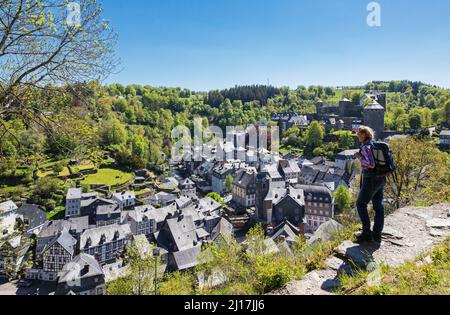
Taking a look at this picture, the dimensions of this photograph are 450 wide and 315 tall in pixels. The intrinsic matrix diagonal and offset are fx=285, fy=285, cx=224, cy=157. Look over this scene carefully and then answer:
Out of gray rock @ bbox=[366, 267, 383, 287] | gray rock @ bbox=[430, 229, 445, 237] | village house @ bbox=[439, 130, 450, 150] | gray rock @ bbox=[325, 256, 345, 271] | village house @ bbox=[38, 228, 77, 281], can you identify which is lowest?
village house @ bbox=[38, 228, 77, 281]

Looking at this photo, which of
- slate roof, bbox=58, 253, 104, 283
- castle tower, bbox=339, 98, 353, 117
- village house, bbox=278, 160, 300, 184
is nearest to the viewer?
slate roof, bbox=58, 253, 104, 283

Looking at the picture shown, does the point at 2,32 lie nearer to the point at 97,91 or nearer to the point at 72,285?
the point at 97,91

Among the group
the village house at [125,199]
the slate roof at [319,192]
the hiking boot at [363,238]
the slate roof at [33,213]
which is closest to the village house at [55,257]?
the slate roof at [33,213]

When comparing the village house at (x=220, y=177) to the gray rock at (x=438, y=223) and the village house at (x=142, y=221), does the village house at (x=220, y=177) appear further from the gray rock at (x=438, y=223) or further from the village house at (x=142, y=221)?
the gray rock at (x=438, y=223)

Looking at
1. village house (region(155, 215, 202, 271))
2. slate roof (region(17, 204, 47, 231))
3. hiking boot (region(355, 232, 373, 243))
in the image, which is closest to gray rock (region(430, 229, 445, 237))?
hiking boot (region(355, 232, 373, 243))

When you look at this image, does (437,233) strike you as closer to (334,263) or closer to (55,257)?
(334,263)

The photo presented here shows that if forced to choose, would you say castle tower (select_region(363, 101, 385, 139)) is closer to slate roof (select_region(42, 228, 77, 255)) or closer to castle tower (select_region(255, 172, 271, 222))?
castle tower (select_region(255, 172, 271, 222))

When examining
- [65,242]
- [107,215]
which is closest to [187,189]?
[107,215]

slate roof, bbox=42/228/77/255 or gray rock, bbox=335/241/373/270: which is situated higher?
gray rock, bbox=335/241/373/270
